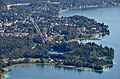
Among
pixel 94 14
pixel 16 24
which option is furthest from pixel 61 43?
pixel 94 14

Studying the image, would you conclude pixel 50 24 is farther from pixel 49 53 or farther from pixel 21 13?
pixel 49 53

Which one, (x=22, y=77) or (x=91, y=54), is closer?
(x=22, y=77)

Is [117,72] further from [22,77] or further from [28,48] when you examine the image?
[28,48]

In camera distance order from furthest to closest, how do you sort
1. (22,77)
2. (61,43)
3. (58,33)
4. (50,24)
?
(50,24) < (58,33) < (61,43) < (22,77)

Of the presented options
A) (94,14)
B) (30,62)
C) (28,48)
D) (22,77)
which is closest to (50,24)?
(94,14)

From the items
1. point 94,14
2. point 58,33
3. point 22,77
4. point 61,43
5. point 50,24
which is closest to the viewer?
point 22,77

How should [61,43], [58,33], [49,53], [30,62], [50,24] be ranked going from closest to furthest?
1. [30,62]
2. [49,53]
3. [61,43]
4. [58,33]
5. [50,24]

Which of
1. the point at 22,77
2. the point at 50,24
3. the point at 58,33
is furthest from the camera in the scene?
the point at 50,24

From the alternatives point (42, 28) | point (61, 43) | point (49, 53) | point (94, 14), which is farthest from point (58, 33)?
point (94, 14)

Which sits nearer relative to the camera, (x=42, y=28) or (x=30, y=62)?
(x=30, y=62)
